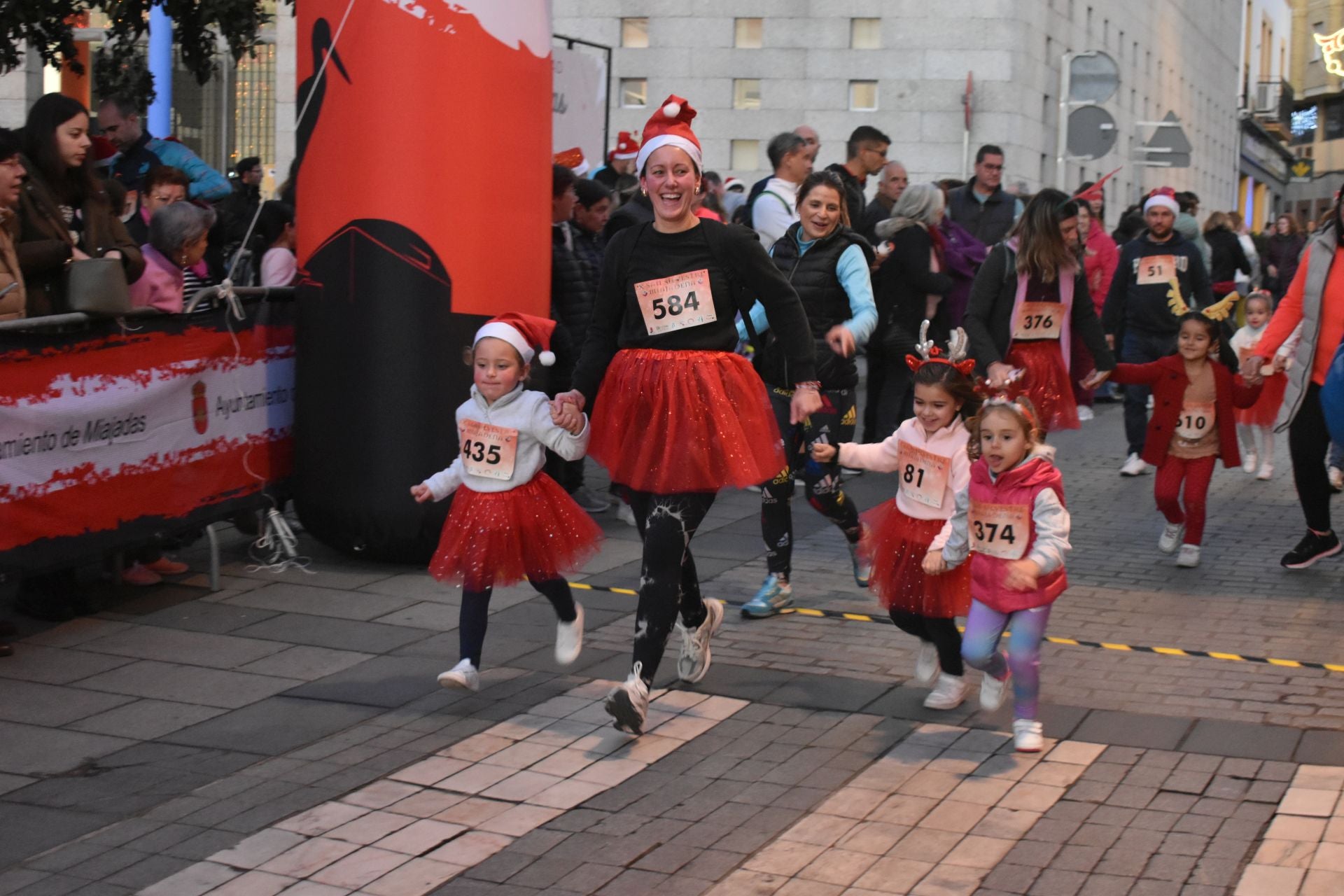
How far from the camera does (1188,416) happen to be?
30.9 feet

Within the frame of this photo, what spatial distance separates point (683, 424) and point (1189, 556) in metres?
4.27

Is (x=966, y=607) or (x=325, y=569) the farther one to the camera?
(x=325, y=569)

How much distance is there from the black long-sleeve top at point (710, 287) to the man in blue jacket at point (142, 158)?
478cm

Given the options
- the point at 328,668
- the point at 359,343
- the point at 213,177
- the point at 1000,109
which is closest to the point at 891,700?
the point at 328,668

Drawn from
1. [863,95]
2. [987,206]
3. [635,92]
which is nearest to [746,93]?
[635,92]

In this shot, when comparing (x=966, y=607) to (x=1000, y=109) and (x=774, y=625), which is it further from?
(x=1000, y=109)

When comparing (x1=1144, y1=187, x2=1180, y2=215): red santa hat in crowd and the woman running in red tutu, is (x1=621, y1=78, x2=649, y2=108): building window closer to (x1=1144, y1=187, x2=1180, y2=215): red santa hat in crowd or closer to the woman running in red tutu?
(x1=1144, y1=187, x2=1180, y2=215): red santa hat in crowd

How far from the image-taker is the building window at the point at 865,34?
111ft

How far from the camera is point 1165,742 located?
5801mm

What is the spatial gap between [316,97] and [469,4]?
Result: 2.82 ft

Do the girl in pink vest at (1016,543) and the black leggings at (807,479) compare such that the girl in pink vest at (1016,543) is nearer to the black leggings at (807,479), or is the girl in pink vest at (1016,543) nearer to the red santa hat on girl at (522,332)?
the red santa hat on girl at (522,332)

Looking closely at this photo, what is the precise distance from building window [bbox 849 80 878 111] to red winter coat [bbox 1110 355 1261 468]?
24.9m

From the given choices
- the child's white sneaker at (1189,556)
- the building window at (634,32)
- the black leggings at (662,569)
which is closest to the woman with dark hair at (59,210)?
the black leggings at (662,569)

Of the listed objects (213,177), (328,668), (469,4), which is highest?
(469,4)
